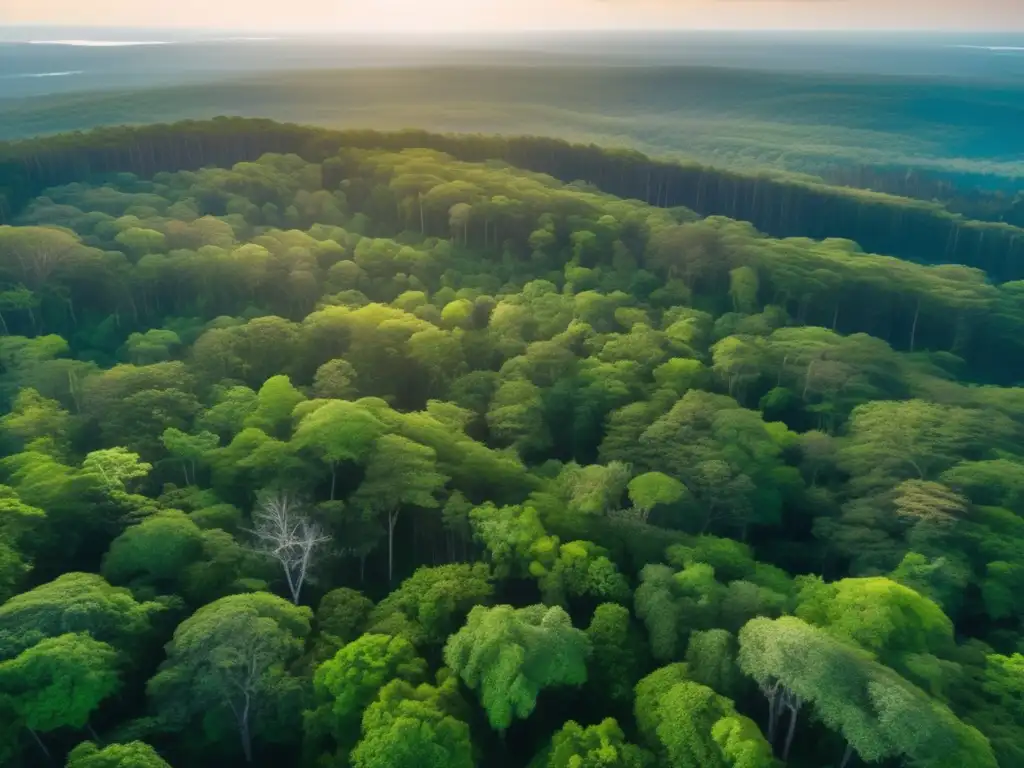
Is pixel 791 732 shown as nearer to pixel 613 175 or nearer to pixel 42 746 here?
pixel 42 746

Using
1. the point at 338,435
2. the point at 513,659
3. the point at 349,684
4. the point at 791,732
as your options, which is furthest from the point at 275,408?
the point at 791,732

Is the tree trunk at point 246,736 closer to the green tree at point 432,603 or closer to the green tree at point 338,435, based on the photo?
the green tree at point 432,603

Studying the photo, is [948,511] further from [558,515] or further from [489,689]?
[489,689]

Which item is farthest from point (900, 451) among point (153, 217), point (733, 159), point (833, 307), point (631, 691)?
point (733, 159)

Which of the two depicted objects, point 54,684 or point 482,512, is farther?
point 482,512

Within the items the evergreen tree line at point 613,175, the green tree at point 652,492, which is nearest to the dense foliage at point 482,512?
the green tree at point 652,492

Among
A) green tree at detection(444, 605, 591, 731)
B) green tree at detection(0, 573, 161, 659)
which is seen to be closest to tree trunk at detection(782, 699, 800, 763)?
green tree at detection(444, 605, 591, 731)
